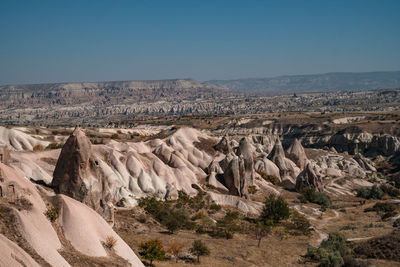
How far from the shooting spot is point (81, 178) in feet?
78.1

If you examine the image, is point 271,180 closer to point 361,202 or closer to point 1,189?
point 361,202

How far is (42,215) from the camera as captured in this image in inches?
573

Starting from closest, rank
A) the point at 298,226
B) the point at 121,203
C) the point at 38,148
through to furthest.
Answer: the point at 121,203, the point at 298,226, the point at 38,148

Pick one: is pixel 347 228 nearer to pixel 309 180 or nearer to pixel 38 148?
pixel 309 180

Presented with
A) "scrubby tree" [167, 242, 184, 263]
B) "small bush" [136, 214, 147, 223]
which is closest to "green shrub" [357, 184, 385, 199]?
"small bush" [136, 214, 147, 223]

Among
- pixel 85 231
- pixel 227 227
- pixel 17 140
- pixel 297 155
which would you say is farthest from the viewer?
pixel 297 155

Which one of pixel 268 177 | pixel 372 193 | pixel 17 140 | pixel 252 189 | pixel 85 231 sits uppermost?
pixel 85 231

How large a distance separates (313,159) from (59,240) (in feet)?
216

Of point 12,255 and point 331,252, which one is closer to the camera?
point 12,255

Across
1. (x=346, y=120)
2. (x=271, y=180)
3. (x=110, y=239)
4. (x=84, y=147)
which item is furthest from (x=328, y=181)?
(x=346, y=120)

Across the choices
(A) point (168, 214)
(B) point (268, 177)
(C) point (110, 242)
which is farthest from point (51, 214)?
(B) point (268, 177)

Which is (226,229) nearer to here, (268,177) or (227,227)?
(227,227)

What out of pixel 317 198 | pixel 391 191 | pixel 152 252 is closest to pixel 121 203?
pixel 152 252

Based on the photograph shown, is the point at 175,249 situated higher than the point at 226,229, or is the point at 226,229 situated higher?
the point at 175,249
